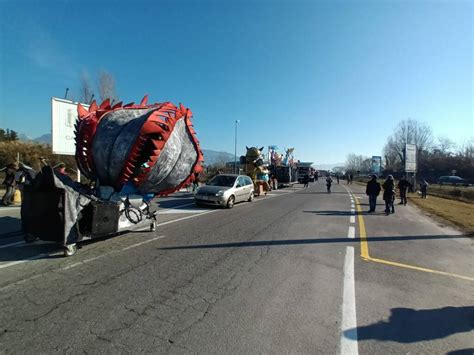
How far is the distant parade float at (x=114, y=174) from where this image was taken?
5.57 metres

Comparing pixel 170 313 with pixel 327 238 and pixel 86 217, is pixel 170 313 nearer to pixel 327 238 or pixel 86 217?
pixel 86 217

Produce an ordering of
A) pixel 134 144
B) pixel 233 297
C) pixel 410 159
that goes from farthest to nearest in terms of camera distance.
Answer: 1. pixel 410 159
2. pixel 134 144
3. pixel 233 297

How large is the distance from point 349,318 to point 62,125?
58.7ft

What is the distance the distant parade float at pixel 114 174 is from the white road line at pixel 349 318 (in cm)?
453

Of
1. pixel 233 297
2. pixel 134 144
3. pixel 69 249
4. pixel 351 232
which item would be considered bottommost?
pixel 351 232

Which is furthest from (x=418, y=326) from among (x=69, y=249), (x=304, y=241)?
(x=69, y=249)

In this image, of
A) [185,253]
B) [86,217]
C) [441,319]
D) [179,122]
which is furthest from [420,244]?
[86,217]

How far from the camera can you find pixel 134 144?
6.51 meters

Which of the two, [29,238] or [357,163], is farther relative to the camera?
[357,163]

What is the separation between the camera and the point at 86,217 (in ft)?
19.4

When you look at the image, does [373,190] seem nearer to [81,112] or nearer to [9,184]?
[81,112]

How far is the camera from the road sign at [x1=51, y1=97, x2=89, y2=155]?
16672 millimetres

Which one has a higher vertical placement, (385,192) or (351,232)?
(385,192)

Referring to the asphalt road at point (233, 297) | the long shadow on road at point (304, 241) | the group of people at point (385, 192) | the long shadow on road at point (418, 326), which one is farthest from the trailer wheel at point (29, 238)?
the group of people at point (385, 192)
